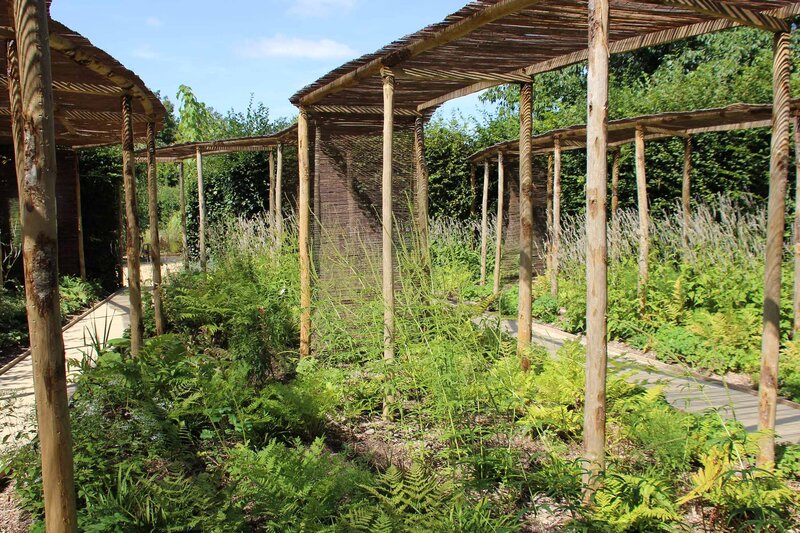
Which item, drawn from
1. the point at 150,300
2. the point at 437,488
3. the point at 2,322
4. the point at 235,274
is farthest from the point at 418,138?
the point at 2,322

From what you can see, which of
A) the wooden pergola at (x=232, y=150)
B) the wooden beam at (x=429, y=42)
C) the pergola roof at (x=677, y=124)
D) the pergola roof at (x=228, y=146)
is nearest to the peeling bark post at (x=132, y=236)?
the wooden beam at (x=429, y=42)

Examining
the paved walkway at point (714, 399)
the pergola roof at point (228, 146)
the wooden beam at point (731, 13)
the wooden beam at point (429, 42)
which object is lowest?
the paved walkway at point (714, 399)

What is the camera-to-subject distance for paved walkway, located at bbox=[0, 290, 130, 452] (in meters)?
3.84

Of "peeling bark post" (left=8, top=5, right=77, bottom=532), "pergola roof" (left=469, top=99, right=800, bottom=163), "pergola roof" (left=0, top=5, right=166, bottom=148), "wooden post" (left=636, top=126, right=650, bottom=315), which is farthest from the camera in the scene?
"wooden post" (left=636, top=126, right=650, bottom=315)

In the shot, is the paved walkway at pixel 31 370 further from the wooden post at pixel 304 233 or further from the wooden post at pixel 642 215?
the wooden post at pixel 642 215

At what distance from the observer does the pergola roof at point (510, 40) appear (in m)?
3.43

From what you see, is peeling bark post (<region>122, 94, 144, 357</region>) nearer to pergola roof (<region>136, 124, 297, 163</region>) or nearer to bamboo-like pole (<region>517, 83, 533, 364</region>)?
bamboo-like pole (<region>517, 83, 533, 364</region>)

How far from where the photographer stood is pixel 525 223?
15.9 feet

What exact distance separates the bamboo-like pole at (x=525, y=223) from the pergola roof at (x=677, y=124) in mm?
2722

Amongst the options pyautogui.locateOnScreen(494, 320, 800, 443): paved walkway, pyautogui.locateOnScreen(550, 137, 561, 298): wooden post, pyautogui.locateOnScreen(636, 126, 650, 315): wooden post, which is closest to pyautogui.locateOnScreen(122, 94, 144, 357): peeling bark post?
pyautogui.locateOnScreen(494, 320, 800, 443): paved walkway

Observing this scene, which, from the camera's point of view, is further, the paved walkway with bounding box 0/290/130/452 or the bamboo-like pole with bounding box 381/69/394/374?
the bamboo-like pole with bounding box 381/69/394/374

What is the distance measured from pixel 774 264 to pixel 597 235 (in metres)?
1.21

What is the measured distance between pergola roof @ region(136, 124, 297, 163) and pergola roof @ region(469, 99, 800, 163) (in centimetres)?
363

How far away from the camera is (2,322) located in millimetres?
7324
